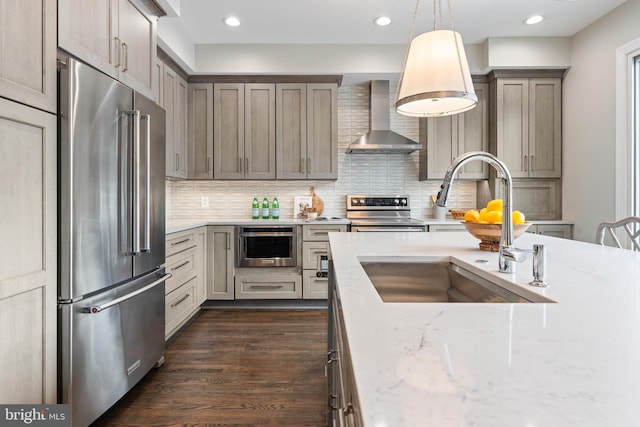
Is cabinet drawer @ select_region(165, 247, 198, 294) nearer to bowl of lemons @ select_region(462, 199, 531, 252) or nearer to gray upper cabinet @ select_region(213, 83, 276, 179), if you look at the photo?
gray upper cabinet @ select_region(213, 83, 276, 179)

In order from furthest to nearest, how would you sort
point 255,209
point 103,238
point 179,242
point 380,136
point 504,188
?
point 255,209
point 380,136
point 179,242
point 103,238
point 504,188

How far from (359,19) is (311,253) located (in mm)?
2220

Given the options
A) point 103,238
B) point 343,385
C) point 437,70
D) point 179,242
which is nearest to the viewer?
point 343,385

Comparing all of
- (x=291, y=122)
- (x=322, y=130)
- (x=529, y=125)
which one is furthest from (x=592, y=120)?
(x=291, y=122)

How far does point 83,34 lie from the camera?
1652 millimetres

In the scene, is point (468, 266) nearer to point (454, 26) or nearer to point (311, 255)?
point (311, 255)

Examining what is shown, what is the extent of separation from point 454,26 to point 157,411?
3.80 meters

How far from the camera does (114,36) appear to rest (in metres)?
1.91

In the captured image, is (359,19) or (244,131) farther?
(244,131)

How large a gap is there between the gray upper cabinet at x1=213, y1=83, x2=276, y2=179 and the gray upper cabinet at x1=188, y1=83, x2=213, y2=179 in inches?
2.1

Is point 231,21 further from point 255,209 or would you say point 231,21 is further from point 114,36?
point 255,209

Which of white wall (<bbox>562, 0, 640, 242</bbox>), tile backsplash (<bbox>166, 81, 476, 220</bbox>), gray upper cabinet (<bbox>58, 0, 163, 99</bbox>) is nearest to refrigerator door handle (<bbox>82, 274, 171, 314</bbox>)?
gray upper cabinet (<bbox>58, 0, 163, 99</bbox>)

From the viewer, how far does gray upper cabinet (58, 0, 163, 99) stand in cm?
158

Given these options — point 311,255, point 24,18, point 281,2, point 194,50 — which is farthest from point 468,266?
point 194,50
